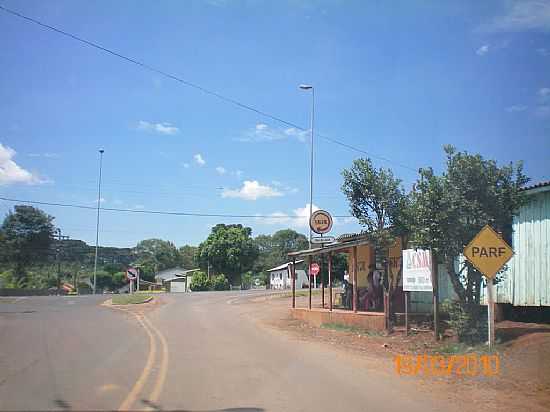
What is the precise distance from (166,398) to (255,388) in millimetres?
1624

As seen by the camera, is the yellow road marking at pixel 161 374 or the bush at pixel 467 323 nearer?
the yellow road marking at pixel 161 374

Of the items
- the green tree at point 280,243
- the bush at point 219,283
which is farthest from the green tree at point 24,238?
the green tree at point 280,243

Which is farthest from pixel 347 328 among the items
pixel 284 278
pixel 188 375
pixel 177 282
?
pixel 177 282

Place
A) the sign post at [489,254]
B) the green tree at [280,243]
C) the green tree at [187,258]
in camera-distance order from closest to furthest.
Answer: the sign post at [489,254], the green tree at [280,243], the green tree at [187,258]

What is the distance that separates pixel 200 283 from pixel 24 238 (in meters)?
25.8

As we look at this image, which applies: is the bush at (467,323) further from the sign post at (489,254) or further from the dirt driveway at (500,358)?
the sign post at (489,254)

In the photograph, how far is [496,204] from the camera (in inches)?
538

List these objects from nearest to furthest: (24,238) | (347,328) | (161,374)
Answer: (161,374)
(347,328)
(24,238)

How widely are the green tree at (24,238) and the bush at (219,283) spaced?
84.9 feet

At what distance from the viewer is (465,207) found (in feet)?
44.8

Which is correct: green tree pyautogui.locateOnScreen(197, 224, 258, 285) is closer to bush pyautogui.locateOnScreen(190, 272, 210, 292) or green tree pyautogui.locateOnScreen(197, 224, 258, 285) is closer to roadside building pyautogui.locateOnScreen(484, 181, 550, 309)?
bush pyautogui.locateOnScreen(190, 272, 210, 292)

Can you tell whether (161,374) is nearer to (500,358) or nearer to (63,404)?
(63,404)

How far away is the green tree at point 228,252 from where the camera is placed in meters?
69.8

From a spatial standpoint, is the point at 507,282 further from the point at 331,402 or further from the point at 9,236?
the point at 9,236
